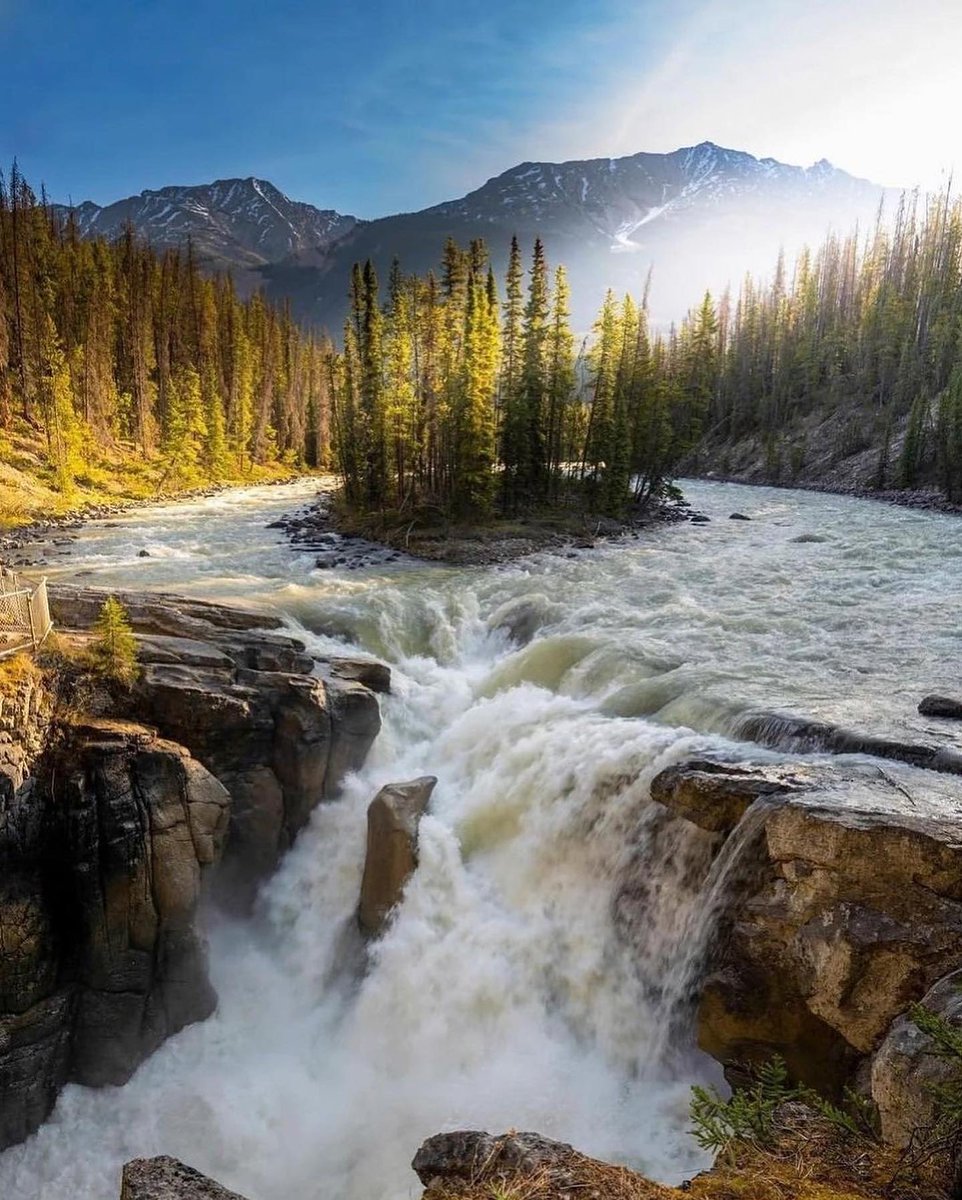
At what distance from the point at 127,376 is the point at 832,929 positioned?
78080mm

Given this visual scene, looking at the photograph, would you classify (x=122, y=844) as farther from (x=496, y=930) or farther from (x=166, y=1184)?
(x=166, y=1184)

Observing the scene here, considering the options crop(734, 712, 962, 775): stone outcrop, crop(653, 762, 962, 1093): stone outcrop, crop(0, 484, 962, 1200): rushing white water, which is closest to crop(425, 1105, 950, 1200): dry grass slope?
crop(653, 762, 962, 1093): stone outcrop

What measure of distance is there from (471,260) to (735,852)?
4599 centimetres

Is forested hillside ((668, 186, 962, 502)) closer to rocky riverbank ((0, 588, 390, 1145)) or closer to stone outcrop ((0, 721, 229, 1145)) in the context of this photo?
rocky riverbank ((0, 588, 390, 1145))

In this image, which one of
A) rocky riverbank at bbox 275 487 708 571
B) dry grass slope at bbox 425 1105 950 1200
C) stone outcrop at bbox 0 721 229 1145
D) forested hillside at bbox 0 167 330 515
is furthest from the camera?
forested hillside at bbox 0 167 330 515

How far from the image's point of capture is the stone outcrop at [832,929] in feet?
25.3

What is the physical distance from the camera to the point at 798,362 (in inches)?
3974

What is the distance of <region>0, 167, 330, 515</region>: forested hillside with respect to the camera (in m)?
50.4

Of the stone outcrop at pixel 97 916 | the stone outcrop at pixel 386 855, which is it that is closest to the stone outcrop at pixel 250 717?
the stone outcrop at pixel 97 916

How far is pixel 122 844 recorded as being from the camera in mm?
11664

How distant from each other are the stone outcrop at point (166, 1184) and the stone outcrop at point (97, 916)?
6610mm

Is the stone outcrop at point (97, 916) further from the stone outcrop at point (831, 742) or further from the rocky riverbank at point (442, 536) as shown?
the rocky riverbank at point (442, 536)

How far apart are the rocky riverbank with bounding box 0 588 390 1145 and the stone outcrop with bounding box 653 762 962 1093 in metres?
8.80

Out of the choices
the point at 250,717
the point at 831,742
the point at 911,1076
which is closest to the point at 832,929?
the point at 911,1076
